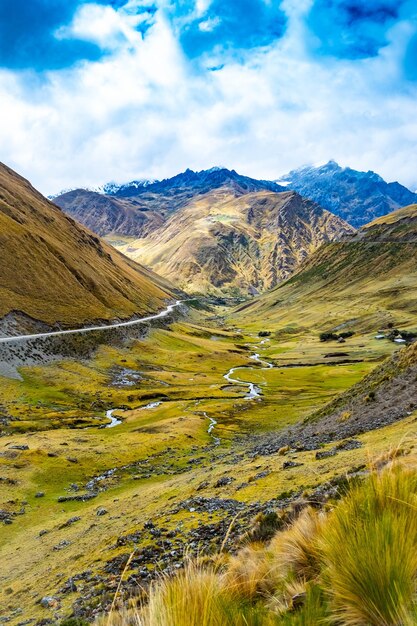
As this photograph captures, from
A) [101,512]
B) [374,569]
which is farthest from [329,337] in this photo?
[374,569]

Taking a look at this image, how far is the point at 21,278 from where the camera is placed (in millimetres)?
148750

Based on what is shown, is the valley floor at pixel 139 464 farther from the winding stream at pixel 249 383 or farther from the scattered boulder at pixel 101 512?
the winding stream at pixel 249 383

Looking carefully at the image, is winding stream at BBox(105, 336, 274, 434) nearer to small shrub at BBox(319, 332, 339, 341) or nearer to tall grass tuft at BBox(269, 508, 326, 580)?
small shrub at BBox(319, 332, 339, 341)

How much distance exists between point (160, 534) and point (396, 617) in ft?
53.6

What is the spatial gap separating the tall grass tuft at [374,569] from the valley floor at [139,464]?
54.1 inches

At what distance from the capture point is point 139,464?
47844mm

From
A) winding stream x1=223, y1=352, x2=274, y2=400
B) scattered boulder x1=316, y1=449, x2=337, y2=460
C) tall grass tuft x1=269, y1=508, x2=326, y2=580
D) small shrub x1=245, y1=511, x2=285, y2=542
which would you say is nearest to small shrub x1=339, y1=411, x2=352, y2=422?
scattered boulder x1=316, y1=449, x2=337, y2=460

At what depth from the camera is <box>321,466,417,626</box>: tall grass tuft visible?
371 cm

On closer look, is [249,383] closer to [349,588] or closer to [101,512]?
[101,512]

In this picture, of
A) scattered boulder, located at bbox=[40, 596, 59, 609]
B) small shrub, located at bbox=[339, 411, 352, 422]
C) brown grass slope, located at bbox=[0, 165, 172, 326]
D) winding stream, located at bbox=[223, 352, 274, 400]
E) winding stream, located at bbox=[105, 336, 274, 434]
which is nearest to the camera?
scattered boulder, located at bbox=[40, 596, 59, 609]

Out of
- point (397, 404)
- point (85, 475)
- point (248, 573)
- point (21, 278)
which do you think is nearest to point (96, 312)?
point (21, 278)

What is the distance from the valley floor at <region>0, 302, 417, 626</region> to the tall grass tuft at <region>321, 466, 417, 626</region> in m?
1.38

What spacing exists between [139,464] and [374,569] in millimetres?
47712

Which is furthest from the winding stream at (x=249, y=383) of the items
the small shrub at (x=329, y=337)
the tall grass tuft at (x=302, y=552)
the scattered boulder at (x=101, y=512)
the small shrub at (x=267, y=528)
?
the tall grass tuft at (x=302, y=552)
